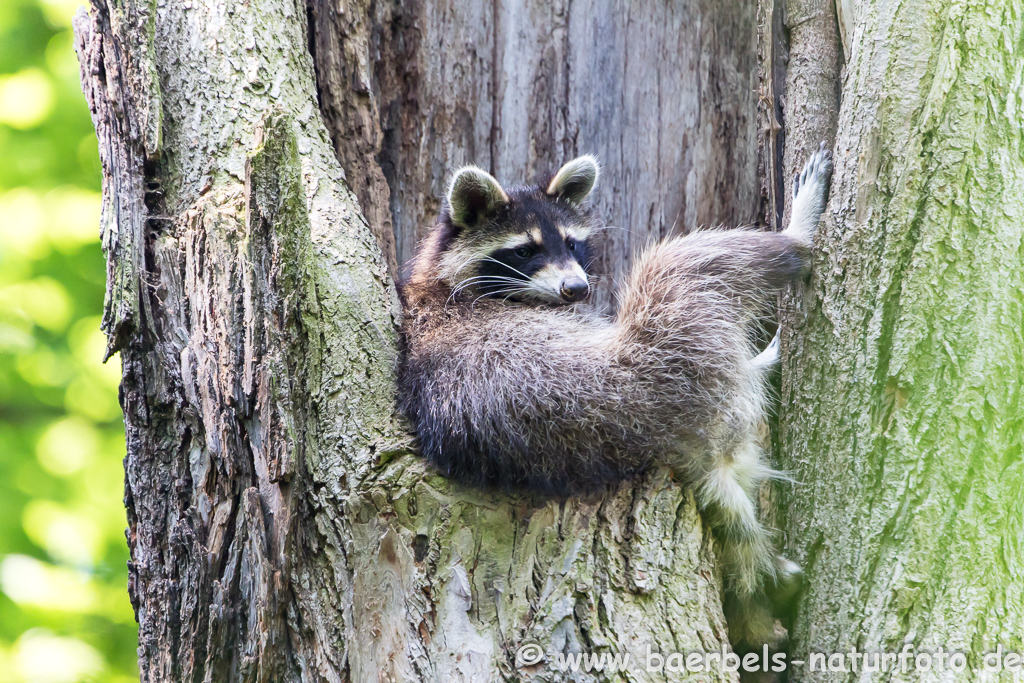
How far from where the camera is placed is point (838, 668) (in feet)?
9.66

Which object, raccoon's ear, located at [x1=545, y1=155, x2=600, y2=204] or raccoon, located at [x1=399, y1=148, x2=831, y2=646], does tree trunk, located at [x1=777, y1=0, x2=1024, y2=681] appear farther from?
raccoon's ear, located at [x1=545, y1=155, x2=600, y2=204]

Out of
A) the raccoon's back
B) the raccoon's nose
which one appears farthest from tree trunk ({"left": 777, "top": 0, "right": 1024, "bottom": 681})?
the raccoon's nose

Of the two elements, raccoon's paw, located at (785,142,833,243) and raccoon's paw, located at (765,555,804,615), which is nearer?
raccoon's paw, located at (765,555,804,615)

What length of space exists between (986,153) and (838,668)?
188cm

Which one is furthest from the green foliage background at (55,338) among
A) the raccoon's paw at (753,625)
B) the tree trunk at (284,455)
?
the raccoon's paw at (753,625)

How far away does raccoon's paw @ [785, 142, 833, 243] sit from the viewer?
3457 mm

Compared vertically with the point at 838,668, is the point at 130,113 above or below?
above

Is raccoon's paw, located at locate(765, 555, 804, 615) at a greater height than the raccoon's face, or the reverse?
the raccoon's face

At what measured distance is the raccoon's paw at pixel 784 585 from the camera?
3.19 meters

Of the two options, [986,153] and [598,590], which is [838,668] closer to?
[598,590]

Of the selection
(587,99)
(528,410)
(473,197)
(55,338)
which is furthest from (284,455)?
(55,338)

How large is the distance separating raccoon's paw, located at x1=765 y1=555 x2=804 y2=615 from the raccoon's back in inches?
26.5

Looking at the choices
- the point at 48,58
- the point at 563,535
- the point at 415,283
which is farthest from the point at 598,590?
the point at 48,58

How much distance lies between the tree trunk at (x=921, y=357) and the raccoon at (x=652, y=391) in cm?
24
